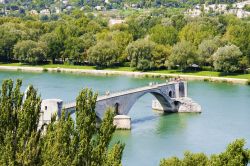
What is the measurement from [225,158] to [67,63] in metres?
55.1

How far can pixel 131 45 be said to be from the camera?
2694 inches

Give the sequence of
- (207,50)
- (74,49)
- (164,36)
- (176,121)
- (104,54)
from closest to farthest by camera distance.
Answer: (176,121) → (207,50) → (104,54) → (74,49) → (164,36)

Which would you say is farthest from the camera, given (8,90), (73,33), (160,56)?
(73,33)

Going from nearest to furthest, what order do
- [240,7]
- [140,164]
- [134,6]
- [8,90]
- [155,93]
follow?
[8,90], [140,164], [155,93], [240,7], [134,6]

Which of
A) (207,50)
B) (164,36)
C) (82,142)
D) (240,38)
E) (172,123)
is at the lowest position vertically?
(172,123)

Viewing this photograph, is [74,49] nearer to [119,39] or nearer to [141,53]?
[119,39]

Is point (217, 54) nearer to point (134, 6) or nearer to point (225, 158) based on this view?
point (225, 158)

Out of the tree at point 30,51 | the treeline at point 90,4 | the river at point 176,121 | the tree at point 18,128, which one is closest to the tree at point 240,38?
the river at point 176,121

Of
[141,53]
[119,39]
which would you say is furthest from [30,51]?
[141,53]

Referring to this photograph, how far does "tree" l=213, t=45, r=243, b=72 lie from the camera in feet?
207

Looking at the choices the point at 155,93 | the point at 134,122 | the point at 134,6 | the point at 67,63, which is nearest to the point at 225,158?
the point at 134,122

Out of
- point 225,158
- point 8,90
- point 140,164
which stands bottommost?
point 140,164

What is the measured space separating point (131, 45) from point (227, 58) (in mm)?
10609

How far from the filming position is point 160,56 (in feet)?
222
